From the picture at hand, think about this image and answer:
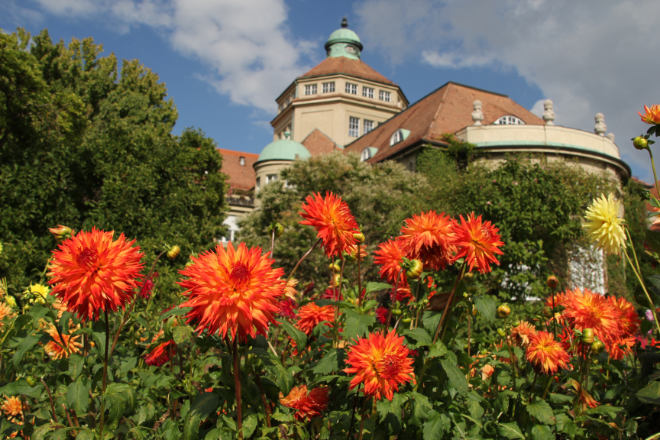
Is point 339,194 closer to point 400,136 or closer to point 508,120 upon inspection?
point 400,136

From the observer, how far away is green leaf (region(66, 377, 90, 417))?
152cm

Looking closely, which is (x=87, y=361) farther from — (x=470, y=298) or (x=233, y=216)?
(x=233, y=216)

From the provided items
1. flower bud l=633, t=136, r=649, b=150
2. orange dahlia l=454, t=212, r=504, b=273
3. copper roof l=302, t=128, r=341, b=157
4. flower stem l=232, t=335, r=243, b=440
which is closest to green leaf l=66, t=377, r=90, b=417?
flower stem l=232, t=335, r=243, b=440

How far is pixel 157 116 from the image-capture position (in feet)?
86.6

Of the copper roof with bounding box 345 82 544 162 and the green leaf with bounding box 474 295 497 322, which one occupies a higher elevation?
the copper roof with bounding box 345 82 544 162

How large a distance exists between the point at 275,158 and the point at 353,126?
40.5 ft

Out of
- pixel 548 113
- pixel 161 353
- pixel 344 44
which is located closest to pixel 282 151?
pixel 548 113

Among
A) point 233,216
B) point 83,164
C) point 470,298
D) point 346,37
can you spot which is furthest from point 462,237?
point 346,37

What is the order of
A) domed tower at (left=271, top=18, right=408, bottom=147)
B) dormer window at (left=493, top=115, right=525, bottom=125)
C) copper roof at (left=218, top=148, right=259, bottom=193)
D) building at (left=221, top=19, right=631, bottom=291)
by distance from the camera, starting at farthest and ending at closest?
copper roof at (left=218, top=148, right=259, bottom=193) < domed tower at (left=271, top=18, right=408, bottom=147) < dormer window at (left=493, top=115, right=525, bottom=125) < building at (left=221, top=19, right=631, bottom=291)

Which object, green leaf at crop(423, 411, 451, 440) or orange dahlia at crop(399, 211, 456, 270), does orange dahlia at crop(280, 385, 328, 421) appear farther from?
orange dahlia at crop(399, 211, 456, 270)

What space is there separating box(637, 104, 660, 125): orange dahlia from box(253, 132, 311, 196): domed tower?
1275 inches

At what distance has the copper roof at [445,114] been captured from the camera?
79.7 feet

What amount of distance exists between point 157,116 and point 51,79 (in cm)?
563

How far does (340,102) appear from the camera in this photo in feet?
143
